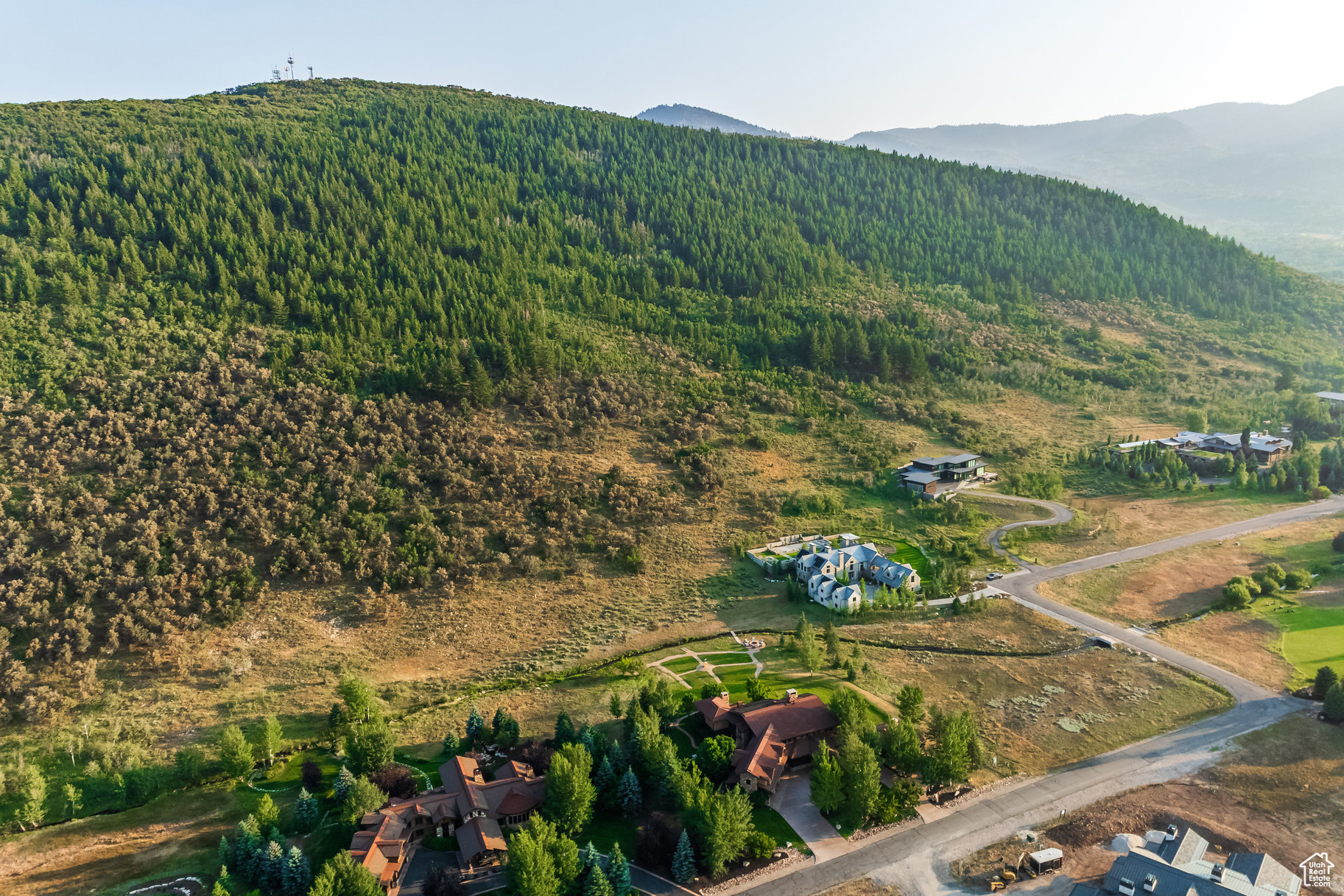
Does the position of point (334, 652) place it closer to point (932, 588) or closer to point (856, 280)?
point (932, 588)

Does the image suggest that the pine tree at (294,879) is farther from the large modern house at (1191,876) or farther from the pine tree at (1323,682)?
the pine tree at (1323,682)

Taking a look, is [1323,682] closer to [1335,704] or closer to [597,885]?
[1335,704]

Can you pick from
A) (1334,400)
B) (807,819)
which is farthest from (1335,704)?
(1334,400)

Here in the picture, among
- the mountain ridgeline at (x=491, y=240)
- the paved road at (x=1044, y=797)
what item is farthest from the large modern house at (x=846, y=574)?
the mountain ridgeline at (x=491, y=240)

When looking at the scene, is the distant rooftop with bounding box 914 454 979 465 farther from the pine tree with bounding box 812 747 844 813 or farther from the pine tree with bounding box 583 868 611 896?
the pine tree with bounding box 583 868 611 896

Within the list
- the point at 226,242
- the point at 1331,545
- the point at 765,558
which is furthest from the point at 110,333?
the point at 1331,545

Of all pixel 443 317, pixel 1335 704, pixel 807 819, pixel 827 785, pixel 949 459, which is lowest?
pixel 807 819


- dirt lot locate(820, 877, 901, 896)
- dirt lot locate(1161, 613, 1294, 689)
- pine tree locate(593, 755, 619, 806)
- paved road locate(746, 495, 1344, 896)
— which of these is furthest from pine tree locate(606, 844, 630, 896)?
dirt lot locate(1161, 613, 1294, 689)
